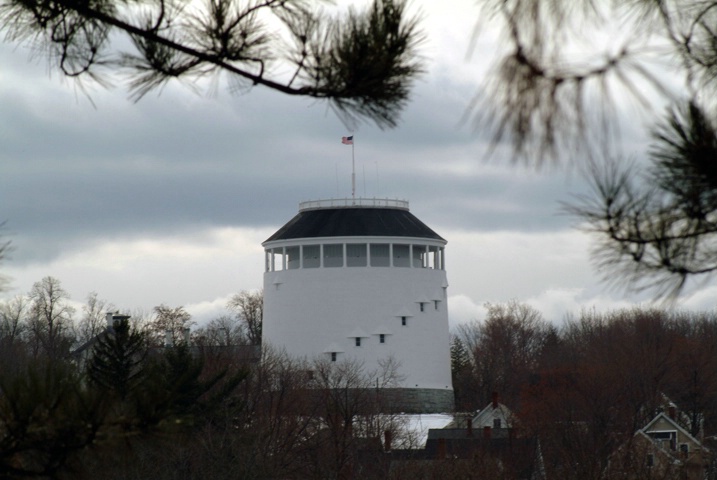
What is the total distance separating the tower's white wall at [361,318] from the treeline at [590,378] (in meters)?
5.76

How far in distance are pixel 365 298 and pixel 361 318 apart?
40.4 inches

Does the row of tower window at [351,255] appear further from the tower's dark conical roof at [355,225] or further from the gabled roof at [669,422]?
the gabled roof at [669,422]

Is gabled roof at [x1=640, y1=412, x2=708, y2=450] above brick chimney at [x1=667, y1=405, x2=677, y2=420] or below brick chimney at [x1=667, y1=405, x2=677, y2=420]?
below

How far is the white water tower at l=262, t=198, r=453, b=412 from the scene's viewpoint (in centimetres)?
6731

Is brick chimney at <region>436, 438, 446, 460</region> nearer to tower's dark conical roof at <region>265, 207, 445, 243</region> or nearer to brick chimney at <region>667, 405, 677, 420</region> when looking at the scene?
brick chimney at <region>667, 405, 677, 420</region>

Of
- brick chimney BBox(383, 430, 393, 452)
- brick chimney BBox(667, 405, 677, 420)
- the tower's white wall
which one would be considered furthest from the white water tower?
brick chimney BBox(383, 430, 393, 452)

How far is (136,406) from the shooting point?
7.92 meters

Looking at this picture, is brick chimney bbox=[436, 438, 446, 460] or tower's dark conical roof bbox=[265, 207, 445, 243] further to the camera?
tower's dark conical roof bbox=[265, 207, 445, 243]

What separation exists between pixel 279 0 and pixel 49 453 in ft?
9.91

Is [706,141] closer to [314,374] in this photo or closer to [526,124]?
[526,124]

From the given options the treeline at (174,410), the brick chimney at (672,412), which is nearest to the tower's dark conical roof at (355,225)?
the treeline at (174,410)

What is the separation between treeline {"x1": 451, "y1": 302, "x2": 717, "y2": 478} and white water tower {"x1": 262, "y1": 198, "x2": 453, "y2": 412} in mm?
5484

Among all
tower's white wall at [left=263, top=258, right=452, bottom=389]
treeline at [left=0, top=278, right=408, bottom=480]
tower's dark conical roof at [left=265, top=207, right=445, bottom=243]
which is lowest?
treeline at [left=0, top=278, right=408, bottom=480]

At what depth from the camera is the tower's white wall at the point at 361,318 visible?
67312 mm
